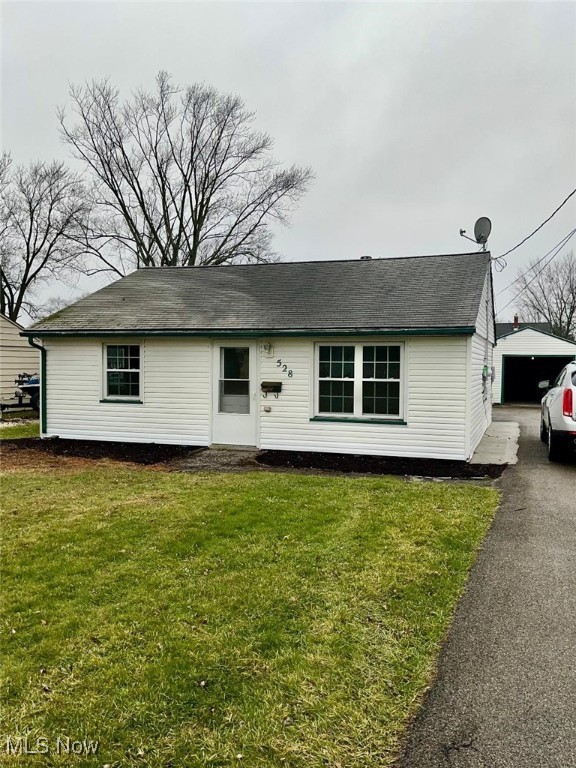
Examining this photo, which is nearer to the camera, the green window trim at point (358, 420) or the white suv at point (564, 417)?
the white suv at point (564, 417)

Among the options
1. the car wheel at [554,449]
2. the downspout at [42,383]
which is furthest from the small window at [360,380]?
the downspout at [42,383]

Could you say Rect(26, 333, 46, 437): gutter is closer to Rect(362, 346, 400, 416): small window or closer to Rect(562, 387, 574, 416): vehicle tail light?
Rect(362, 346, 400, 416): small window

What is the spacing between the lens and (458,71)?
1252 cm

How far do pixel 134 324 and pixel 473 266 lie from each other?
781cm

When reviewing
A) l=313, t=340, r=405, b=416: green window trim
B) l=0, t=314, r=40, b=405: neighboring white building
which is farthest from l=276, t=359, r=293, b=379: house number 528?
l=0, t=314, r=40, b=405: neighboring white building

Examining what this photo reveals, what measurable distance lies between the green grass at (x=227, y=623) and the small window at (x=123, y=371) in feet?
18.0

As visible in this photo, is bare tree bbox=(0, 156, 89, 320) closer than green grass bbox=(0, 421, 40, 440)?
No

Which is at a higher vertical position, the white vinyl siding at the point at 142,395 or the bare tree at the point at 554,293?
the bare tree at the point at 554,293

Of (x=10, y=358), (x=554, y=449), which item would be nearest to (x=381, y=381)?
(x=554, y=449)

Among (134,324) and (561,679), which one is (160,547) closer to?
(561,679)

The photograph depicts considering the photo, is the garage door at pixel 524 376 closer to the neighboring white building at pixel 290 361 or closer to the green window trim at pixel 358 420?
the neighboring white building at pixel 290 361

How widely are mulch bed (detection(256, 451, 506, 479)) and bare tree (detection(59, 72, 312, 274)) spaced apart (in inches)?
854

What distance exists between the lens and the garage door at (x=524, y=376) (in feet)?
82.2

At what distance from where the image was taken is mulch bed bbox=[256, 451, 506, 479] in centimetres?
848
